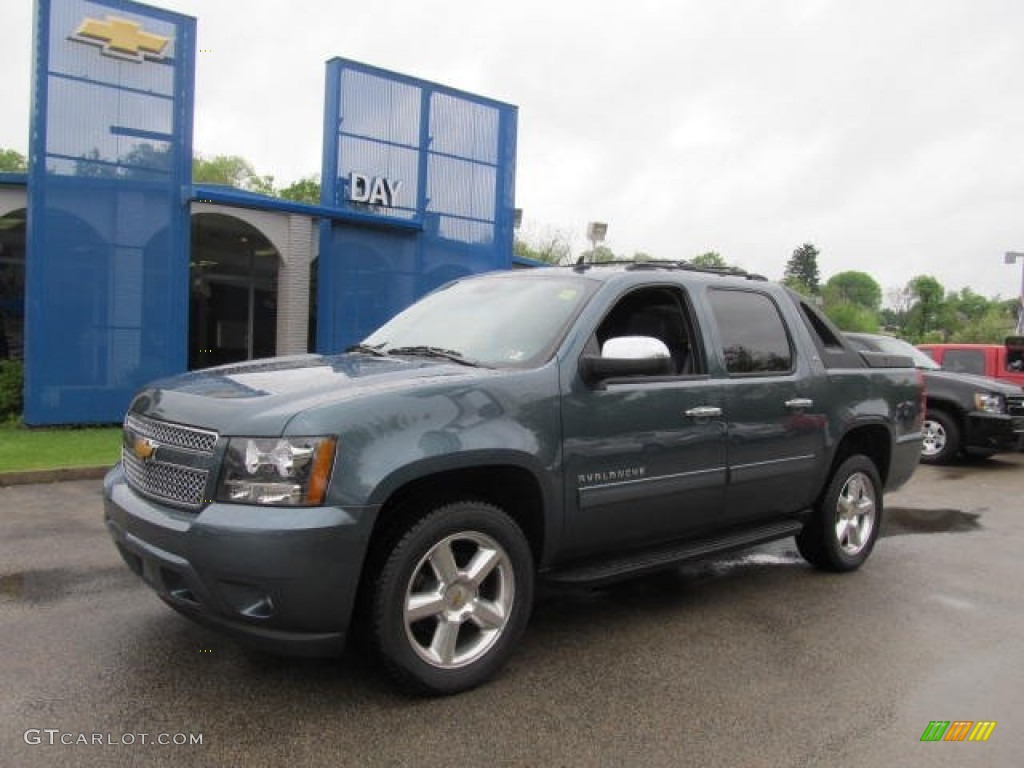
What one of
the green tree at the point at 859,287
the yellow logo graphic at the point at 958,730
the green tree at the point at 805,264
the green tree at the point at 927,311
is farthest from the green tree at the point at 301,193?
the green tree at the point at 859,287

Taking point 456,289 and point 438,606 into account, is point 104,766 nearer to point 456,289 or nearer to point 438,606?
point 438,606

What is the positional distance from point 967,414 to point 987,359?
2.36 metres

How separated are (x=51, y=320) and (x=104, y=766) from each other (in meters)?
9.26

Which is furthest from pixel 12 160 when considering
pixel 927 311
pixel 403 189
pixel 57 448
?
pixel 927 311

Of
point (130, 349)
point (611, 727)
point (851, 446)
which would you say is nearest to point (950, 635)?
point (851, 446)

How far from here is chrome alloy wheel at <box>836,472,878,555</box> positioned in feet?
17.9

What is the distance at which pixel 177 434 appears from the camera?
3318 mm

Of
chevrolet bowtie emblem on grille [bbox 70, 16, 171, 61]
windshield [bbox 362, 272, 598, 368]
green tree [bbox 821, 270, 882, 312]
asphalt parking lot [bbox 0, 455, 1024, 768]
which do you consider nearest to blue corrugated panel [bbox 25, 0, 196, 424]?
chevrolet bowtie emblem on grille [bbox 70, 16, 171, 61]

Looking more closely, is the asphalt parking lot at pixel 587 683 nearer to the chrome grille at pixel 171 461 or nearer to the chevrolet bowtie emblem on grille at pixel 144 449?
the chrome grille at pixel 171 461

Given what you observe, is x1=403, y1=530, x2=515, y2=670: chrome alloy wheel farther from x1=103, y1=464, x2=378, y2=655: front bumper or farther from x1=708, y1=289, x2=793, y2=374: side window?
x1=708, y1=289, x2=793, y2=374: side window

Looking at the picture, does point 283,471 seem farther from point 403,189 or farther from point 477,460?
point 403,189

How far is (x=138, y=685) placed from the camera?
11.3 ft

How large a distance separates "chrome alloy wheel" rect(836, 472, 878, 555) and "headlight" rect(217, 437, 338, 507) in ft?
11.9

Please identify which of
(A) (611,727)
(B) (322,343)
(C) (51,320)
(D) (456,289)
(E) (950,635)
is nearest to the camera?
(A) (611,727)
